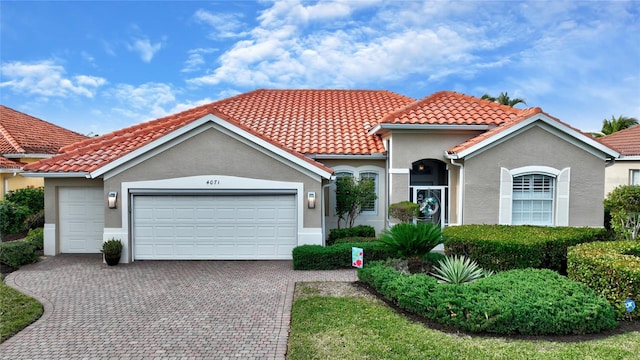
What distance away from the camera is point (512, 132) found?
42.5ft

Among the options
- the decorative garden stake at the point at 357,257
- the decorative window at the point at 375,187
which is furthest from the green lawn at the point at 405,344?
the decorative window at the point at 375,187

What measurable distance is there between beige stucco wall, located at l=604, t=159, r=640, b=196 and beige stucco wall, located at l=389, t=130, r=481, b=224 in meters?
13.7

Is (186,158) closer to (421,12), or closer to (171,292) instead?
(171,292)

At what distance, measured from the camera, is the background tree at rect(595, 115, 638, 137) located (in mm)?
34438

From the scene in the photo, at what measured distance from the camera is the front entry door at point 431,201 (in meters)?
14.7

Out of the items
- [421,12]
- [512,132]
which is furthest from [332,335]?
[421,12]

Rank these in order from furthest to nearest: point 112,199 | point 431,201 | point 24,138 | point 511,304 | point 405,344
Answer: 1. point 24,138
2. point 431,201
3. point 112,199
4. point 511,304
5. point 405,344

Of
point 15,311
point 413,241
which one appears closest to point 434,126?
point 413,241

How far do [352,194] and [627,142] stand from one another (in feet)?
67.6

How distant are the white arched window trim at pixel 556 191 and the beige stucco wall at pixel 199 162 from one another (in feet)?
27.2

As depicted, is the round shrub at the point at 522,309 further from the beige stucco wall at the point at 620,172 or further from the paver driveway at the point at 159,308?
the beige stucco wall at the point at 620,172

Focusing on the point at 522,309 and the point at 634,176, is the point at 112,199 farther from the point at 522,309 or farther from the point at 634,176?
the point at 634,176

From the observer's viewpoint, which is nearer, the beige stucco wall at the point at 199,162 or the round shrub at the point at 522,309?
the round shrub at the point at 522,309

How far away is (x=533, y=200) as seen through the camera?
13508 millimetres
